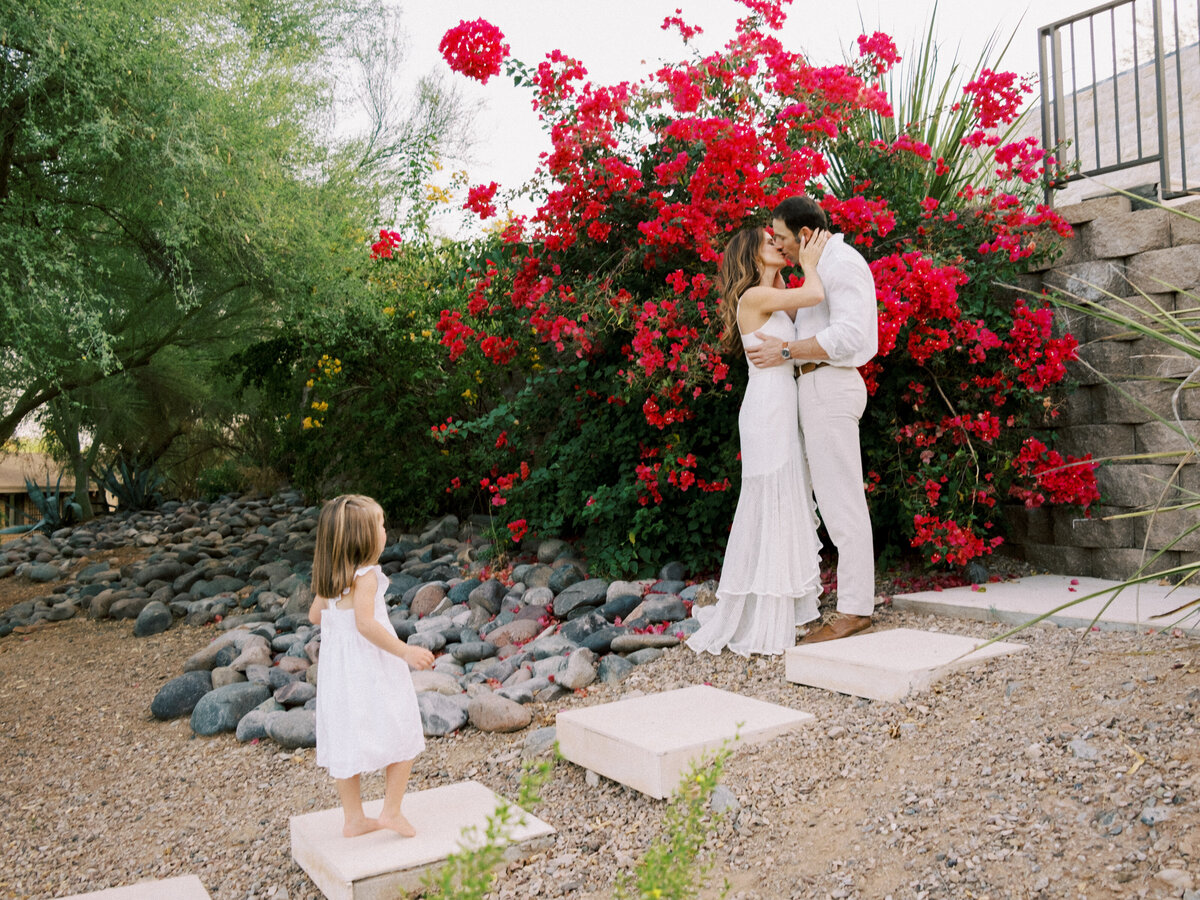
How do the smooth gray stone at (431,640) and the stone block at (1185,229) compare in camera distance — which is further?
the smooth gray stone at (431,640)

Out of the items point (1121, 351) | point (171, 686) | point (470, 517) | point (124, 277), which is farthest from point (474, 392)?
point (1121, 351)

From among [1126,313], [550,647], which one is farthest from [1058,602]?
[550,647]

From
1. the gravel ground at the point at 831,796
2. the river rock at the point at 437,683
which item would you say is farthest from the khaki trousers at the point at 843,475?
the river rock at the point at 437,683

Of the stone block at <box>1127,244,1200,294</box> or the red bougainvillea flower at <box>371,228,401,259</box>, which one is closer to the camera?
the stone block at <box>1127,244,1200,294</box>

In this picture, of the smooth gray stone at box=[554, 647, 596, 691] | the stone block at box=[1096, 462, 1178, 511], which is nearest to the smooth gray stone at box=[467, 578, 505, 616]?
the smooth gray stone at box=[554, 647, 596, 691]

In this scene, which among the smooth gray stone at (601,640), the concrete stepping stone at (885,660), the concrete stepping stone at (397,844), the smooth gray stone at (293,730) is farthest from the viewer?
the smooth gray stone at (601,640)

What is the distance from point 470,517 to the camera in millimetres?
7840

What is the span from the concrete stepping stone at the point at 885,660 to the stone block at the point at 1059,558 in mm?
1638

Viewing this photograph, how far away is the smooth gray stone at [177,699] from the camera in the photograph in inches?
183

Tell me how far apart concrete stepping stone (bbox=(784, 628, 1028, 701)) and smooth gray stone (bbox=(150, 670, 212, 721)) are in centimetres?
296

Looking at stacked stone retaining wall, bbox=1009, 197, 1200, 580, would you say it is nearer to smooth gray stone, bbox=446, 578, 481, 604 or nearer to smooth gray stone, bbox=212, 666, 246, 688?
smooth gray stone, bbox=446, 578, 481, 604

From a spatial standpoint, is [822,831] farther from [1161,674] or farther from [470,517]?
[470,517]

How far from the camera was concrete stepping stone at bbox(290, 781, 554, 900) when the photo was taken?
2.27 meters

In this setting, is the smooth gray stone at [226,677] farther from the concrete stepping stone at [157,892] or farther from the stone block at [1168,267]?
the stone block at [1168,267]
